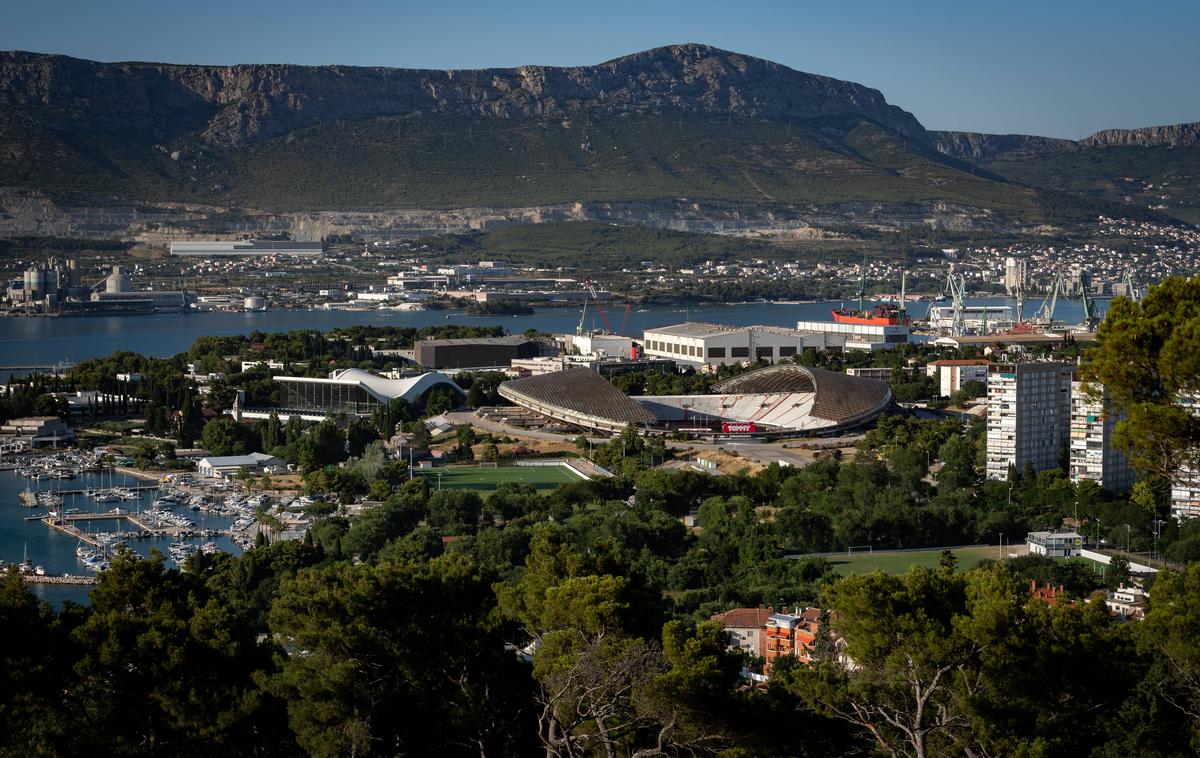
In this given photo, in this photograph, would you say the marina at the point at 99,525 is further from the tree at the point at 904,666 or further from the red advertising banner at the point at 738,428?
the tree at the point at 904,666

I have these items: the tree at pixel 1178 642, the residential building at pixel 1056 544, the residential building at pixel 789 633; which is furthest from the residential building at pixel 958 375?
the tree at pixel 1178 642

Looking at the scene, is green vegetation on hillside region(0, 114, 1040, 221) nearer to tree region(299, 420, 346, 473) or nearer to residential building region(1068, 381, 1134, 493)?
tree region(299, 420, 346, 473)

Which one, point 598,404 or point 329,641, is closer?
point 329,641

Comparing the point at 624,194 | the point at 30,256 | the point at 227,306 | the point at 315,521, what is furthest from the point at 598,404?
the point at 624,194

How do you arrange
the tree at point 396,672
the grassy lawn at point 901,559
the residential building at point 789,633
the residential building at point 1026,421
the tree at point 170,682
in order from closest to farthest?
the tree at point 170,682, the tree at point 396,672, the residential building at point 789,633, the grassy lawn at point 901,559, the residential building at point 1026,421

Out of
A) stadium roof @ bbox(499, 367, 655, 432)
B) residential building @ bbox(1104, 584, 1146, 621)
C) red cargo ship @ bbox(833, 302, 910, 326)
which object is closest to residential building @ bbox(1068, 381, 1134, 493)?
residential building @ bbox(1104, 584, 1146, 621)

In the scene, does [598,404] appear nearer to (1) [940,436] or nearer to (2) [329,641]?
(1) [940,436]
